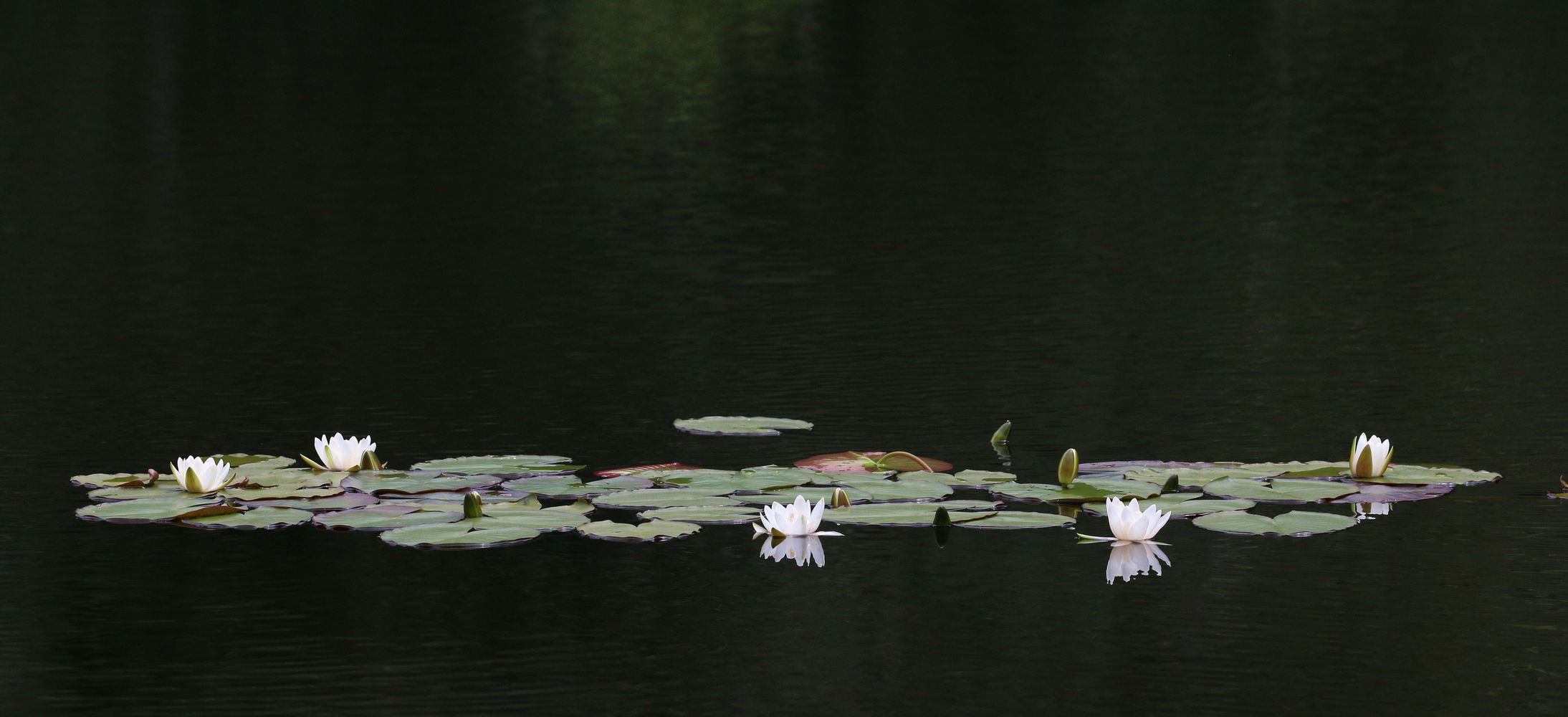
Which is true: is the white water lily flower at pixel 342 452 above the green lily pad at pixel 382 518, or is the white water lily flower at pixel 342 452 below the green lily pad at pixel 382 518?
above

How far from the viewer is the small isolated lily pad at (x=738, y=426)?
20.7ft

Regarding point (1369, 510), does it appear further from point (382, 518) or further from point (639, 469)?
point (382, 518)

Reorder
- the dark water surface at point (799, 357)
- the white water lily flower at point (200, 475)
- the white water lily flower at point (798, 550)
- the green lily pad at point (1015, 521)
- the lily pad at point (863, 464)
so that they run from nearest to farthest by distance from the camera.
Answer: the dark water surface at point (799, 357), the white water lily flower at point (798, 550), the green lily pad at point (1015, 521), the white water lily flower at point (200, 475), the lily pad at point (863, 464)

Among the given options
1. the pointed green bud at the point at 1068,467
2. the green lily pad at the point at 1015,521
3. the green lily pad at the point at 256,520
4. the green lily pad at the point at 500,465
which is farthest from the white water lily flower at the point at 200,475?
the pointed green bud at the point at 1068,467

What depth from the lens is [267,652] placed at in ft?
14.0

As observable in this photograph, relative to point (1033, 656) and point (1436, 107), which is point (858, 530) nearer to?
point (1033, 656)

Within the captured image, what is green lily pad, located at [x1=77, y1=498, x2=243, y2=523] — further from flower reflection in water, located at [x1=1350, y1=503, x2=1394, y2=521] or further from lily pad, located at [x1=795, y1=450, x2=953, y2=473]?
flower reflection in water, located at [x1=1350, y1=503, x2=1394, y2=521]

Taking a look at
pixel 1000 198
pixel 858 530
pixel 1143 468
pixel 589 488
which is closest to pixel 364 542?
pixel 589 488

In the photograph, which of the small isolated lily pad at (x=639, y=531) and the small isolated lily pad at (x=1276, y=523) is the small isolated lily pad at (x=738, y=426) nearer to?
the small isolated lily pad at (x=639, y=531)

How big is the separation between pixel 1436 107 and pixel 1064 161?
4507 millimetres

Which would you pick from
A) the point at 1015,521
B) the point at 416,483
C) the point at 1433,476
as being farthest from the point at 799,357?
the point at 1433,476

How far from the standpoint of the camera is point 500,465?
580cm

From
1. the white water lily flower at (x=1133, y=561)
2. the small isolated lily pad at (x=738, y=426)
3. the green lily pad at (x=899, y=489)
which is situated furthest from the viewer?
the small isolated lily pad at (x=738, y=426)

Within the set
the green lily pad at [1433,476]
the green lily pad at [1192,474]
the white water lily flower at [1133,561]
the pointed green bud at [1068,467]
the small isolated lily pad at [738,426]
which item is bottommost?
the white water lily flower at [1133,561]
